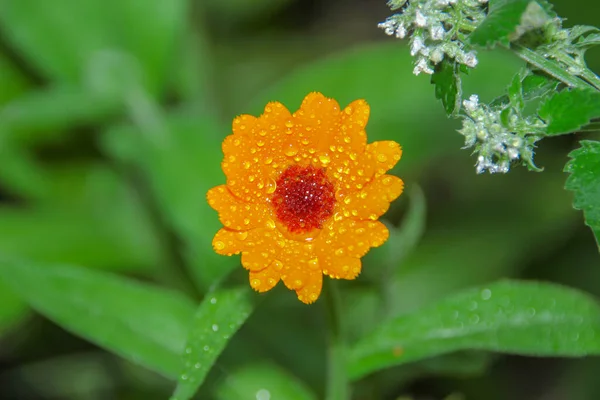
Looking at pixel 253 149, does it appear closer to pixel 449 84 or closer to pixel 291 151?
pixel 291 151

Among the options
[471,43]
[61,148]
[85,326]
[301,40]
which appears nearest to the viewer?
[471,43]

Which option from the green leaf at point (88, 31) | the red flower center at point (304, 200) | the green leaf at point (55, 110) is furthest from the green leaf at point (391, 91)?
the red flower center at point (304, 200)

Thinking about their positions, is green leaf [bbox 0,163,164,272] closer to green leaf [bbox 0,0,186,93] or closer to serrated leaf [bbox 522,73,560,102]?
green leaf [bbox 0,0,186,93]

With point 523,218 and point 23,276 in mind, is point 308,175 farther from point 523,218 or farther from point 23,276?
point 523,218

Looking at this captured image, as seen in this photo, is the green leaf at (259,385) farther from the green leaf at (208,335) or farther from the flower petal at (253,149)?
the flower petal at (253,149)

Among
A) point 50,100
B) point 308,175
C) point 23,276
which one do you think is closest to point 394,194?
point 308,175

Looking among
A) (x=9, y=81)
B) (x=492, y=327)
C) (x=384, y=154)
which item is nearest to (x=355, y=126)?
(x=384, y=154)
